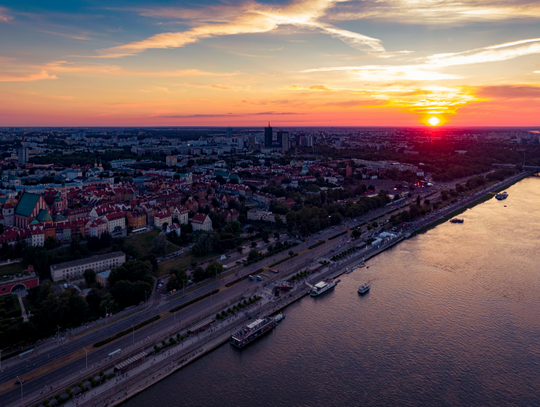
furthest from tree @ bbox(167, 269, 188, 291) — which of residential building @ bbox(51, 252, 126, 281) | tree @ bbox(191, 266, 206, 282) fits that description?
residential building @ bbox(51, 252, 126, 281)

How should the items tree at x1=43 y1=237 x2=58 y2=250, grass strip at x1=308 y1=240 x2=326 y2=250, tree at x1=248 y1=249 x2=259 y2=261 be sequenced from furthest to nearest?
grass strip at x1=308 y1=240 x2=326 y2=250 < tree at x1=248 y1=249 x2=259 y2=261 < tree at x1=43 y1=237 x2=58 y2=250

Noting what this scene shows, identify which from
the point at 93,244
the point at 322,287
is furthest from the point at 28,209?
the point at 322,287

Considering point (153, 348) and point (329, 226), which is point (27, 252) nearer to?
point (153, 348)

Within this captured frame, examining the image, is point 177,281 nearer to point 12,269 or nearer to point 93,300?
point 93,300

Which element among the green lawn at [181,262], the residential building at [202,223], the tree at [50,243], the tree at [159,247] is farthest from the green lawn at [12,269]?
the residential building at [202,223]

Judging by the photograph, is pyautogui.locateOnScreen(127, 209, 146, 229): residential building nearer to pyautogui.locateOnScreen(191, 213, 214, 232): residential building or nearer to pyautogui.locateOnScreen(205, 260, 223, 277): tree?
pyautogui.locateOnScreen(191, 213, 214, 232): residential building

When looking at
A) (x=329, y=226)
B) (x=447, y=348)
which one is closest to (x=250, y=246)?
(x=329, y=226)
